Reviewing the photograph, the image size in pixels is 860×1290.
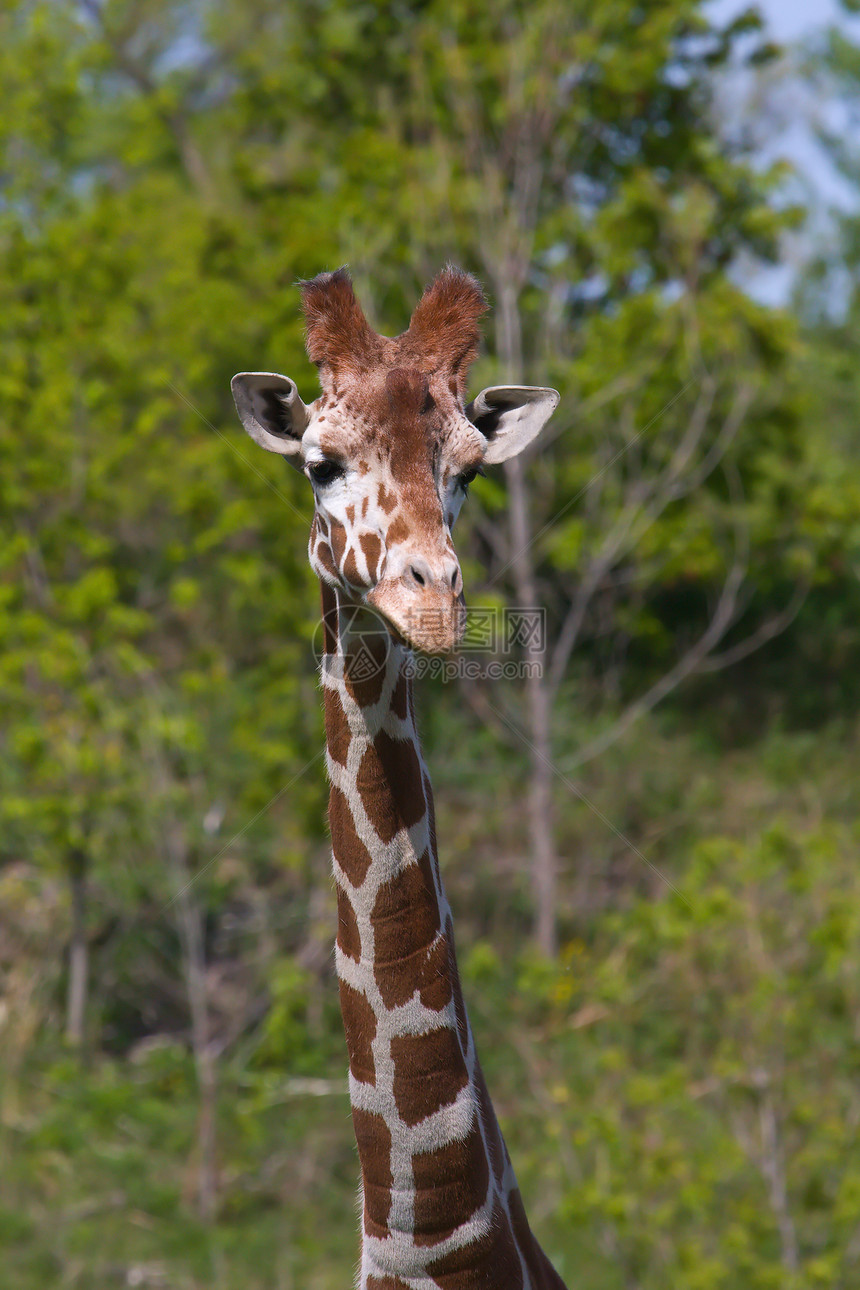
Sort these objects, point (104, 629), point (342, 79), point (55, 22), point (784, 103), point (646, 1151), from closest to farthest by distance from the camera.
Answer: point (646, 1151) < point (104, 629) < point (55, 22) < point (342, 79) < point (784, 103)

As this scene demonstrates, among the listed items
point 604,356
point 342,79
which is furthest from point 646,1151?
point 342,79

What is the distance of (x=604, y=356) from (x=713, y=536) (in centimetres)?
295

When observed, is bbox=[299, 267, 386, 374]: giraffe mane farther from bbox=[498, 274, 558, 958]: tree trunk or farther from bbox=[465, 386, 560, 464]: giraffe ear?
bbox=[498, 274, 558, 958]: tree trunk

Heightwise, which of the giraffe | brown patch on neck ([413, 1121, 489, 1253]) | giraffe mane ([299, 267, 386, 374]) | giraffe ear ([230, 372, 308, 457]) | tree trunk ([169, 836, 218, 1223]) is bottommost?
tree trunk ([169, 836, 218, 1223])

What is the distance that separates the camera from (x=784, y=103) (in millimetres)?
13289

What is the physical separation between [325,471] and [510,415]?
72 centimetres

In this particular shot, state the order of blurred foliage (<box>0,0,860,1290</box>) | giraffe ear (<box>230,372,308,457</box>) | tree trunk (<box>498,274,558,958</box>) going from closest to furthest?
giraffe ear (<box>230,372,308,457</box>) < blurred foliage (<box>0,0,860,1290</box>) < tree trunk (<box>498,274,558,958</box>)

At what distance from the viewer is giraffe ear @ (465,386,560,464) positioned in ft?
10.5

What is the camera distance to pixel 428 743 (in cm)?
1161

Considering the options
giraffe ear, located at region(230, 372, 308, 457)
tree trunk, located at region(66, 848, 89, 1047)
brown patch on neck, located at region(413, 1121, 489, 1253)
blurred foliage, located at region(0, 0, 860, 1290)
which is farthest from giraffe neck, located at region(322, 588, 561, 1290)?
tree trunk, located at region(66, 848, 89, 1047)

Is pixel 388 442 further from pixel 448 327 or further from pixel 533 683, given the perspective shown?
pixel 533 683

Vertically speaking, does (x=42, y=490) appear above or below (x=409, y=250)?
below

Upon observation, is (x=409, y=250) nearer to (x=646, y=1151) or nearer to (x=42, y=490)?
(x=42, y=490)

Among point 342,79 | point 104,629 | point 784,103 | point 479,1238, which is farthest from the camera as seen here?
point 784,103
